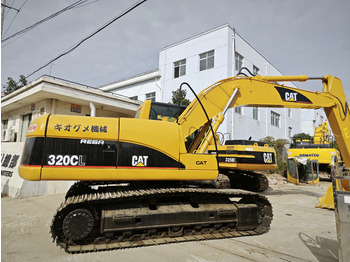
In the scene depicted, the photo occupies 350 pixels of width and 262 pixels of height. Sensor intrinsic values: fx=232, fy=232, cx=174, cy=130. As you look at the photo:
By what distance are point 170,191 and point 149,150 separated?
2.43 ft

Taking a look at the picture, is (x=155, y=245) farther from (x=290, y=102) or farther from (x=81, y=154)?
(x=290, y=102)

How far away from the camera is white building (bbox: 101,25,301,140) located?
56.6ft

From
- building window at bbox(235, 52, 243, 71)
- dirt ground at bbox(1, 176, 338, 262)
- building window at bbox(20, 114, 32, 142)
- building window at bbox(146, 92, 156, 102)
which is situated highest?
building window at bbox(235, 52, 243, 71)

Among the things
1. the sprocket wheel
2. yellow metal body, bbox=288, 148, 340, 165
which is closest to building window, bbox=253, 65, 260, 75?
yellow metal body, bbox=288, 148, 340, 165

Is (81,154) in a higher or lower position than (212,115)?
lower

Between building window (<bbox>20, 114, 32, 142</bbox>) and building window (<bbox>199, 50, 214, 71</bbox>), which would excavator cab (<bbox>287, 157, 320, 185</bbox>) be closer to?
building window (<bbox>199, 50, 214, 71</bbox>)

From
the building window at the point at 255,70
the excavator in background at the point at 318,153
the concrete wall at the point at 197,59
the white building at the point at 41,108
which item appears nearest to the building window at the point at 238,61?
the concrete wall at the point at 197,59

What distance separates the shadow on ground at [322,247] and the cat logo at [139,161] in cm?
288

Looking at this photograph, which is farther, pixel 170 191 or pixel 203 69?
pixel 203 69

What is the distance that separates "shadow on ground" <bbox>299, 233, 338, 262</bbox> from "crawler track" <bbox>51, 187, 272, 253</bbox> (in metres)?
0.69

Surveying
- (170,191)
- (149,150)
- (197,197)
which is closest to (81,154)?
(149,150)

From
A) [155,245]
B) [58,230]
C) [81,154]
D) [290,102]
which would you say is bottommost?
[155,245]

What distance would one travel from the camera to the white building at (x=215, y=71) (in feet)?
56.6

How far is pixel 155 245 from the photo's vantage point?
364cm
